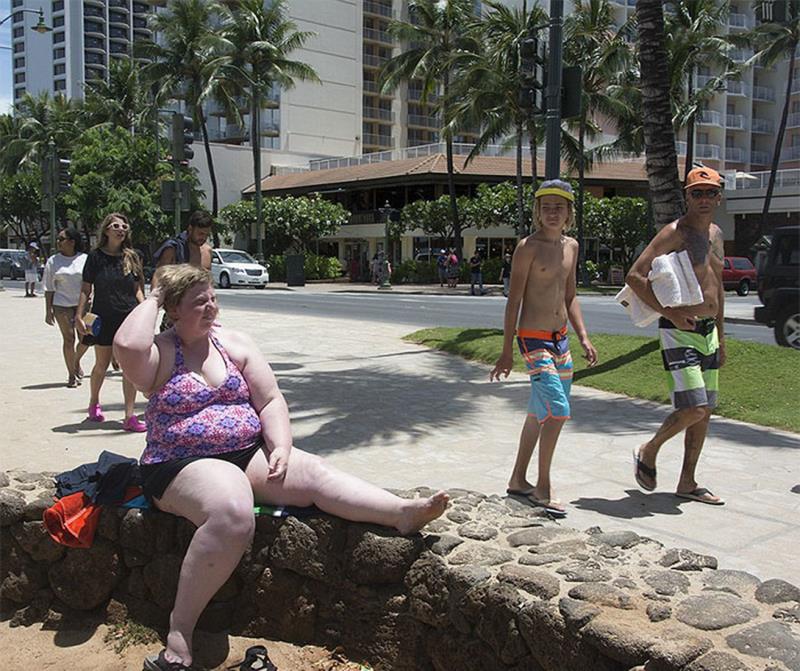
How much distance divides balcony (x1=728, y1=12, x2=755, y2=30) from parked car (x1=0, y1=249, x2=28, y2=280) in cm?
5627

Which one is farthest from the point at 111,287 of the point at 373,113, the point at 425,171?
the point at 373,113

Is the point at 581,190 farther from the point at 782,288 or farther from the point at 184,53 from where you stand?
the point at 184,53

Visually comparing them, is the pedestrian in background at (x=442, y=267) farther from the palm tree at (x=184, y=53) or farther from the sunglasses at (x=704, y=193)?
the sunglasses at (x=704, y=193)

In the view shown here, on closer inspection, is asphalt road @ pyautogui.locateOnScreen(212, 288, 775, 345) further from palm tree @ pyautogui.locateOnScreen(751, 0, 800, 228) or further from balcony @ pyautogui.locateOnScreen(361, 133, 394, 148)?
balcony @ pyautogui.locateOnScreen(361, 133, 394, 148)

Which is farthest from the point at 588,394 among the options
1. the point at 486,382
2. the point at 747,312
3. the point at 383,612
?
the point at 747,312

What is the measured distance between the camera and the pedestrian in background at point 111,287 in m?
6.84

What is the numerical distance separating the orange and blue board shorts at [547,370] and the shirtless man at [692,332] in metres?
0.66

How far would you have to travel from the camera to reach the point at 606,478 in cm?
549

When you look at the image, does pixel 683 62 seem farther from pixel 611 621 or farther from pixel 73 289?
pixel 611 621

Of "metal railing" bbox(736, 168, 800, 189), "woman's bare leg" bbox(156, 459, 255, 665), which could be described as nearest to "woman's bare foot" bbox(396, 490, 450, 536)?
"woman's bare leg" bbox(156, 459, 255, 665)

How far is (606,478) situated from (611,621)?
3.15m

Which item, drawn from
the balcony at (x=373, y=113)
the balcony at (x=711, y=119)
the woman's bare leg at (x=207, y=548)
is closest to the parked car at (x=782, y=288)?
the woman's bare leg at (x=207, y=548)

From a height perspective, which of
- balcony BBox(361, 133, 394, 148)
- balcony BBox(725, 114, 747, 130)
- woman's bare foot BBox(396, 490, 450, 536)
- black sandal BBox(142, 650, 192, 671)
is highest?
balcony BBox(725, 114, 747, 130)

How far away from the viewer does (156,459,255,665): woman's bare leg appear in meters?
2.97
